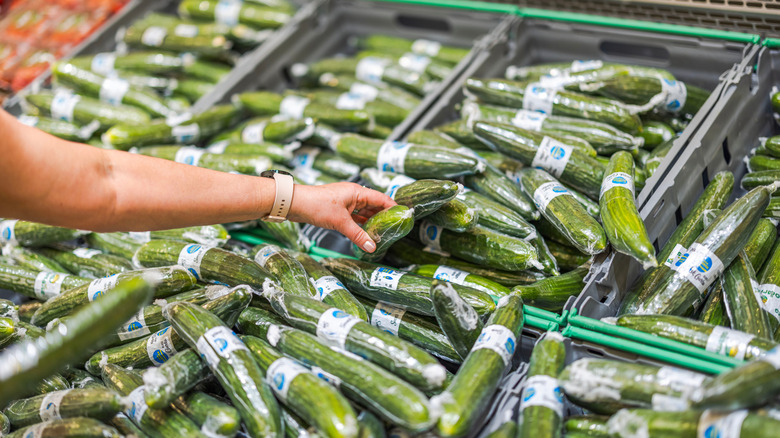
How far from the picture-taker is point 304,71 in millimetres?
4535

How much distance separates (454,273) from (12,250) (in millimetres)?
2270

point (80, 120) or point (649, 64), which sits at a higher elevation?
point (649, 64)

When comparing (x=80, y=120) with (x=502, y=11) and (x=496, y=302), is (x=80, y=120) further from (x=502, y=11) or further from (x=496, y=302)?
(x=496, y=302)

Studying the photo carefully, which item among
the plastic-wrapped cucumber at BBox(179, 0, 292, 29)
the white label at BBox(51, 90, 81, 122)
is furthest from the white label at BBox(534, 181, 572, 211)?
the white label at BBox(51, 90, 81, 122)

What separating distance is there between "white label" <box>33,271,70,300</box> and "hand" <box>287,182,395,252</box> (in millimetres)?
1219

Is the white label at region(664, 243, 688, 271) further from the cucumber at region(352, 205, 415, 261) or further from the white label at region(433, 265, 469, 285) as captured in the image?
the cucumber at region(352, 205, 415, 261)

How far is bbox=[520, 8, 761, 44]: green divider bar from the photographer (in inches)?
136

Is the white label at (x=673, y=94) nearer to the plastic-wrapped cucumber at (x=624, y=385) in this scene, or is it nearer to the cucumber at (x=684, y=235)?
the cucumber at (x=684, y=235)

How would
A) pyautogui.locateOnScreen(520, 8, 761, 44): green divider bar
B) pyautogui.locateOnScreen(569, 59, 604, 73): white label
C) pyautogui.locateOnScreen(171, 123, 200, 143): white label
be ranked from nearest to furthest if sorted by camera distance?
pyautogui.locateOnScreen(520, 8, 761, 44): green divider bar < pyautogui.locateOnScreen(569, 59, 604, 73): white label < pyautogui.locateOnScreen(171, 123, 200, 143): white label

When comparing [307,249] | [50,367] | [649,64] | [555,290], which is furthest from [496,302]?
[649,64]

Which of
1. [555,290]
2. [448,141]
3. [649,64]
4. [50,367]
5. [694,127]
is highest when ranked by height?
[649,64]

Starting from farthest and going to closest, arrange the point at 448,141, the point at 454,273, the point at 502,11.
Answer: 1. the point at 502,11
2. the point at 448,141
3. the point at 454,273

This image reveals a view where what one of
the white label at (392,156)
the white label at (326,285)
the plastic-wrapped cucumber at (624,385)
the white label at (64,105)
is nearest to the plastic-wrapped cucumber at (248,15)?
the white label at (64,105)

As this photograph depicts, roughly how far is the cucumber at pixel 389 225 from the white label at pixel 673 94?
151 centimetres
